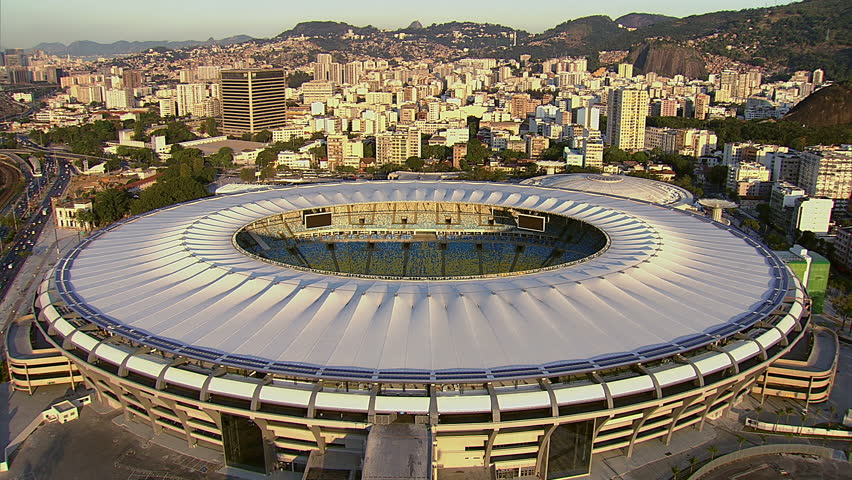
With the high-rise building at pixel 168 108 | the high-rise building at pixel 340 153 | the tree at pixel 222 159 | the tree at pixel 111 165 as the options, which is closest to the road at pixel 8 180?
the tree at pixel 111 165

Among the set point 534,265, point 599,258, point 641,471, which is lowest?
point 641,471

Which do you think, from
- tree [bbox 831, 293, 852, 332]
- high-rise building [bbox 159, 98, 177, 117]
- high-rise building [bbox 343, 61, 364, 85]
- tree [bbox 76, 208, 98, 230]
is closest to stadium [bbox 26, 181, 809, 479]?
tree [bbox 831, 293, 852, 332]

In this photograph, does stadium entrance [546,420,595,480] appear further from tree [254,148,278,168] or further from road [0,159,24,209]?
tree [254,148,278,168]

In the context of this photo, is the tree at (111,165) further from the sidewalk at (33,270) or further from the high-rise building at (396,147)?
the high-rise building at (396,147)

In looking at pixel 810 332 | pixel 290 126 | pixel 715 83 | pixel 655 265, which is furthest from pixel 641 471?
pixel 715 83

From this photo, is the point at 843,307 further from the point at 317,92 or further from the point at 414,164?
the point at 317,92

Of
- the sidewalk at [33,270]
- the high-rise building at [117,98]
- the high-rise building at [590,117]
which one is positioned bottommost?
the sidewalk at [33,270]

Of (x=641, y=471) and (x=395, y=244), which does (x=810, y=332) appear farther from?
(x=395, y=244)

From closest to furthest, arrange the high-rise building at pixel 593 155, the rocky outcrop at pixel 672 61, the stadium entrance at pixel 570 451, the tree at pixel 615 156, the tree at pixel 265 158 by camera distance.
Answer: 1. the stadium entrance at pixel 570 451
2. the high-rise building at pixel 593 155
3. the tree at pixel 615 156
4. the tree at pixel 265 158
5. the rocky outcrop at pixel 672 61
